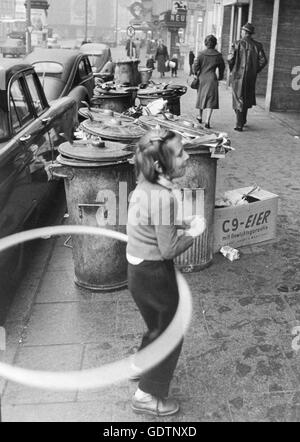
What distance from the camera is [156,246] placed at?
2.87m

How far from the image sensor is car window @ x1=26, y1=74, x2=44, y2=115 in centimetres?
623

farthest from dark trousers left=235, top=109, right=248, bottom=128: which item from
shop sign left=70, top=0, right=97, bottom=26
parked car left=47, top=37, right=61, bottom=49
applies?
shop sign left=70, top=0, right=97, bottom=26

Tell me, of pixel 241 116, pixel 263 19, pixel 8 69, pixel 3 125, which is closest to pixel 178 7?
pixel 263 19

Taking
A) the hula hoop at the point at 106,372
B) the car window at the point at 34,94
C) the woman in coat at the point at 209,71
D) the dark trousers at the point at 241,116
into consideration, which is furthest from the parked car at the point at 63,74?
the hula hoop at the point at 106,372

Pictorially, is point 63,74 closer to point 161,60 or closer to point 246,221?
point 246,221

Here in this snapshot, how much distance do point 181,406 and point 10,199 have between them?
7.53ft

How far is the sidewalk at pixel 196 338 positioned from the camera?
318 cm

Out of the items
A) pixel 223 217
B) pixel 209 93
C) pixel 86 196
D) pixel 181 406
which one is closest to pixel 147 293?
pixel 181 406

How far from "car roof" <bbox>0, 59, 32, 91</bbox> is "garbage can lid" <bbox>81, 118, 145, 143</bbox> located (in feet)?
2.81

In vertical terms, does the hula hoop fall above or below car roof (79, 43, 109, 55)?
below

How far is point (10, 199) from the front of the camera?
4531mm

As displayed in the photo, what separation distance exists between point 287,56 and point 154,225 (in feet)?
40.9

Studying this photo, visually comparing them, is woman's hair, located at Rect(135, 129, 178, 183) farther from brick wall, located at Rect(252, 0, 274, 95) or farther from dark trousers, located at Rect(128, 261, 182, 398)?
brick wall, located at Rect(252, 0, 274, 95)
